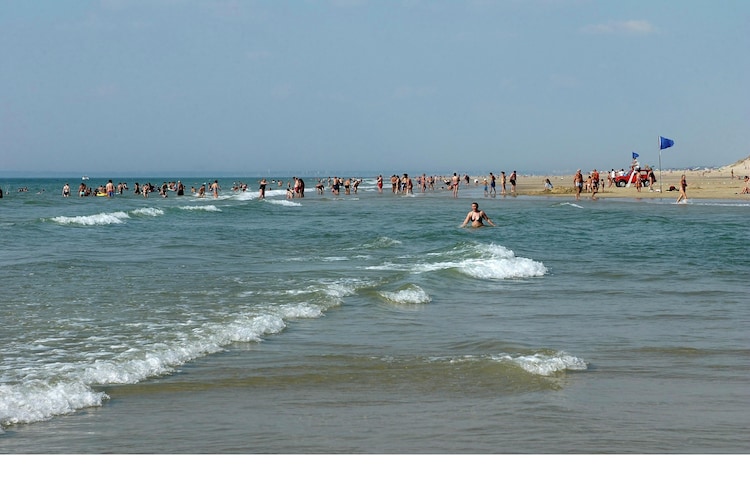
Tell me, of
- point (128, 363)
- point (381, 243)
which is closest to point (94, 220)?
point (381, 243)

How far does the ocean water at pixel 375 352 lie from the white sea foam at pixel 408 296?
0.04m

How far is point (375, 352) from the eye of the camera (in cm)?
859

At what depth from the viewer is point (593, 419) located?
6.05 meters

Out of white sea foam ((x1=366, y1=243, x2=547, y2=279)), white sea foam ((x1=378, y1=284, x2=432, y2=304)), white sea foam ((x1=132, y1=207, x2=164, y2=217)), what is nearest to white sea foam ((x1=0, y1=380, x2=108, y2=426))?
white sea foam ((x1=378, y1=284, x2=432, y2=304))

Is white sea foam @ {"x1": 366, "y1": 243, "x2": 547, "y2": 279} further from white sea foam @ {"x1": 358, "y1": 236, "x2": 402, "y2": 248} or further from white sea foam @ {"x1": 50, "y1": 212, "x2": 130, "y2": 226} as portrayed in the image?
white sea foam @ {"x1": 50, "y1": 212, "x2": 130, "y2": 226}

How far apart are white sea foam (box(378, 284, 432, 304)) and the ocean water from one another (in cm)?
4

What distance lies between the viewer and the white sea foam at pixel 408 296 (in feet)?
39.6

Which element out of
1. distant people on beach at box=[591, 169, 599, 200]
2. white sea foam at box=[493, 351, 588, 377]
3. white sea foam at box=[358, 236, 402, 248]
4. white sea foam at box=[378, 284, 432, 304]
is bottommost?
white sea foam at box=[493, 351, 588, 377]

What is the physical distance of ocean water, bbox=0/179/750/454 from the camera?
18.9ft

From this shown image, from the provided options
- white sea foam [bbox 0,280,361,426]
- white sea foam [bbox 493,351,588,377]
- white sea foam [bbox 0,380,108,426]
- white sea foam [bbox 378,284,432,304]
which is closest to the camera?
white sea foam [bbox 0,380,108,426]

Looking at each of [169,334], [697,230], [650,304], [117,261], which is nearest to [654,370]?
[650,304]

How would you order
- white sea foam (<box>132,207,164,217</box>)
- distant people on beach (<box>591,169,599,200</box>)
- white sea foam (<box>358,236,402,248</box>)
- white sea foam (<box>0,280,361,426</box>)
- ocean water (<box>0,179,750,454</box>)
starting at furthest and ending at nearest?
distant people on beach (<box>591,169,599,200</box>) → white sea foam (<box>132,207,164,217</box>) → white sea foam (<box>358,236,402,248</box>) → white sea foam (<box>0,280,361,426</box>) → ocean water (<box>0,179,750,454</box>)

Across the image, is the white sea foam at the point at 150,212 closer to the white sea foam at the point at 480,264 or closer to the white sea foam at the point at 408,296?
the white sea foam at the point at 480,264
